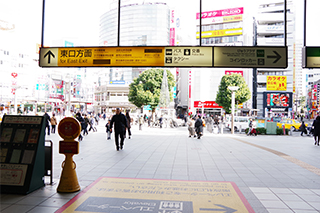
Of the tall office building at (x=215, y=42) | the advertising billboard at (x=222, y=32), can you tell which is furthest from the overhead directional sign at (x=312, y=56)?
the advertising billboard at (x=222, y=32)

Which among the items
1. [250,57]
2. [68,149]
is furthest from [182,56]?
[68,149]

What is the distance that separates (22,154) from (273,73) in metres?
64.9

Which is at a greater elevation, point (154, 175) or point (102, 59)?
point (102, 59)

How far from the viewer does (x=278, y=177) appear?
632cm

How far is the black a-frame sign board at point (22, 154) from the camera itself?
469 centimetres

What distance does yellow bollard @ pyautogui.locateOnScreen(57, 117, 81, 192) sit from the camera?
4871 millimetres

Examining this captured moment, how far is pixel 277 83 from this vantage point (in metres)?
56.5

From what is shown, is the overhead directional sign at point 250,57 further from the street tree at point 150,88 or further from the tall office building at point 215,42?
the tall office building at point 215,42

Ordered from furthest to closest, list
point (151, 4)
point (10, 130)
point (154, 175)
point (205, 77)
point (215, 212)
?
point (151, 4) < point (205, 77) < point (154, 175) < point (10, 130) < point (215, 212)

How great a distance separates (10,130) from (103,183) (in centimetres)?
222

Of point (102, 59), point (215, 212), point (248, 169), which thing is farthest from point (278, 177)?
point (102, 59)

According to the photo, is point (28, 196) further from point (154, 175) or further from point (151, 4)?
point (151, 4)

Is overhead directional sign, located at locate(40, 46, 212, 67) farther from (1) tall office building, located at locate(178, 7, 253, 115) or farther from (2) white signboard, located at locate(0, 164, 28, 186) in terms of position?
(1) tall office building, located at locate(178, 7, 253, 115)

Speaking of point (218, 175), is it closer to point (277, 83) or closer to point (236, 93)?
point (236, 93)
